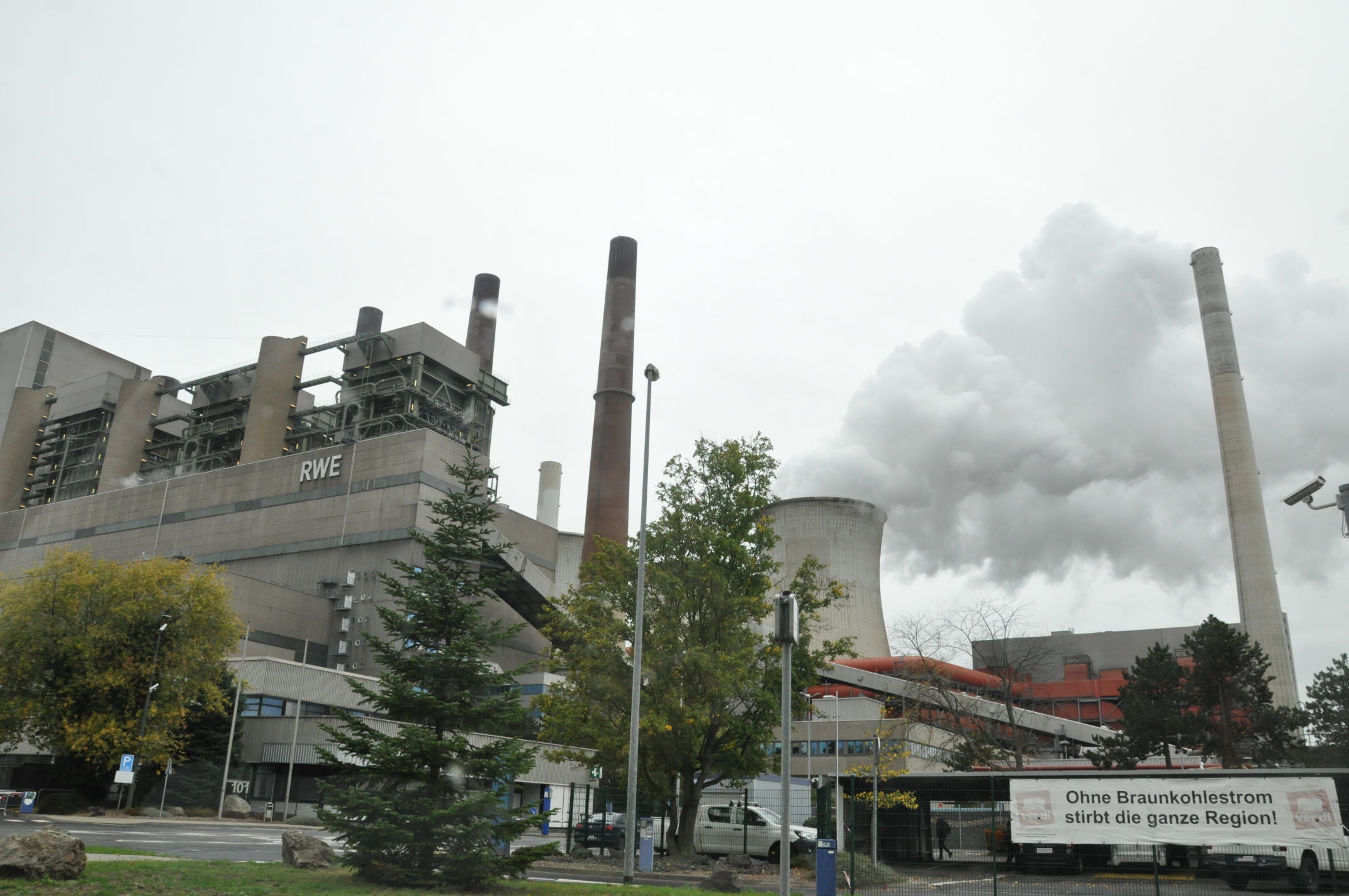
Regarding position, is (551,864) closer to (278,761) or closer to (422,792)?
(422,792)

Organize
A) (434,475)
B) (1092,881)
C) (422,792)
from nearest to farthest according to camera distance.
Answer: (422,792), (1092,881), (434,475)

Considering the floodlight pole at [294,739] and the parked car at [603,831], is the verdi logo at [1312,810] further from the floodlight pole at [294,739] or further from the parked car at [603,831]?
the floodlight pole at [294,739]

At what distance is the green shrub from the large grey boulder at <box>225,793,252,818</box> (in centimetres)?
518

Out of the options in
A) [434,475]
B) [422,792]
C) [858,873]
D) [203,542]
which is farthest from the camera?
[203,542]

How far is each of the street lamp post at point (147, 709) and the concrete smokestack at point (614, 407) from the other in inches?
930

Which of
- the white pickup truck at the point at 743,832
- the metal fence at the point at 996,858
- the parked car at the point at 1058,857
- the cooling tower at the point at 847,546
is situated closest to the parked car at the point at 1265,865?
the metal fence at the point at 996,858

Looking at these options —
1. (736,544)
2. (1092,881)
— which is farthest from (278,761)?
(1092,881)

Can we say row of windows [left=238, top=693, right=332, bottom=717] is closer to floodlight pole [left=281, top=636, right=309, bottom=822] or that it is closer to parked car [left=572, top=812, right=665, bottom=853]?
floodlight pole [left=281, top=636, right=309, bottom=822]

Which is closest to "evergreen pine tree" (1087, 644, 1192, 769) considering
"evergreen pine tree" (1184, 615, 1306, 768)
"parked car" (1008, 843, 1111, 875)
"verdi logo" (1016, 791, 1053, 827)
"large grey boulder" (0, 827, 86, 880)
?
"evergreen pine tree" (1184, 615, 1306, 768)

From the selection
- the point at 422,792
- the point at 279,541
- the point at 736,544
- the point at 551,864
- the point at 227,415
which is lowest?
the point at 551,864

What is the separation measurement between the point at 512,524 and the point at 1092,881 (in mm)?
53389

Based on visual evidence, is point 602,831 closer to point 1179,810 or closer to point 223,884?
point 223,884

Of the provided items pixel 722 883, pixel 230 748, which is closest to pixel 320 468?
pixel 230 748

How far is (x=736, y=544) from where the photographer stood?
86.0ft
